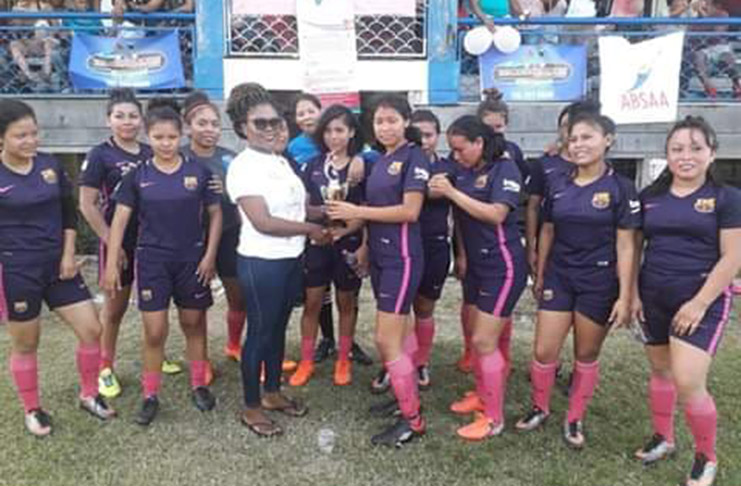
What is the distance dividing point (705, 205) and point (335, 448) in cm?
213

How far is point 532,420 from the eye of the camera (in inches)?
153

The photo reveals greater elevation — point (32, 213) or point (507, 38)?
point (507, 38)

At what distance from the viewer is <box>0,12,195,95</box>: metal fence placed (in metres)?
7.53

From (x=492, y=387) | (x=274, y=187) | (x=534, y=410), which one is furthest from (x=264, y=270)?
(x=534, y=410)

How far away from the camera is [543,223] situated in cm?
381

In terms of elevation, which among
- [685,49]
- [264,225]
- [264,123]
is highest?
[685,49]

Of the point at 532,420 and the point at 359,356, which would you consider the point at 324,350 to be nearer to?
the point at 359,356

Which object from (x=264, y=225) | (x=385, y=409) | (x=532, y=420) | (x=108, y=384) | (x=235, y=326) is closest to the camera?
(x=264, y=225)

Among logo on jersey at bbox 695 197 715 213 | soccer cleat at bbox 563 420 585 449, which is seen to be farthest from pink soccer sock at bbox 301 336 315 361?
logo on jersey at bbox 695 197 715 213

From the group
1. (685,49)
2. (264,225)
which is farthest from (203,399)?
(685,49)

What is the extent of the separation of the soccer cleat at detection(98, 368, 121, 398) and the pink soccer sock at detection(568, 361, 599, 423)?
8.73 feet

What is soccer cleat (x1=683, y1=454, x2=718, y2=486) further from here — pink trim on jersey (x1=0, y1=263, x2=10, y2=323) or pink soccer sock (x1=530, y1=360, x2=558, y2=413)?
pink trim on jersey (x1=0, y1=263, x2=10, y2=323)

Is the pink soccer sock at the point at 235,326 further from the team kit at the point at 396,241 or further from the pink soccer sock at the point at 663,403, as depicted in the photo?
the pink soccer sock at the point at 663,403

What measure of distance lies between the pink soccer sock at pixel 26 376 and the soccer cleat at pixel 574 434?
284 centimetres
